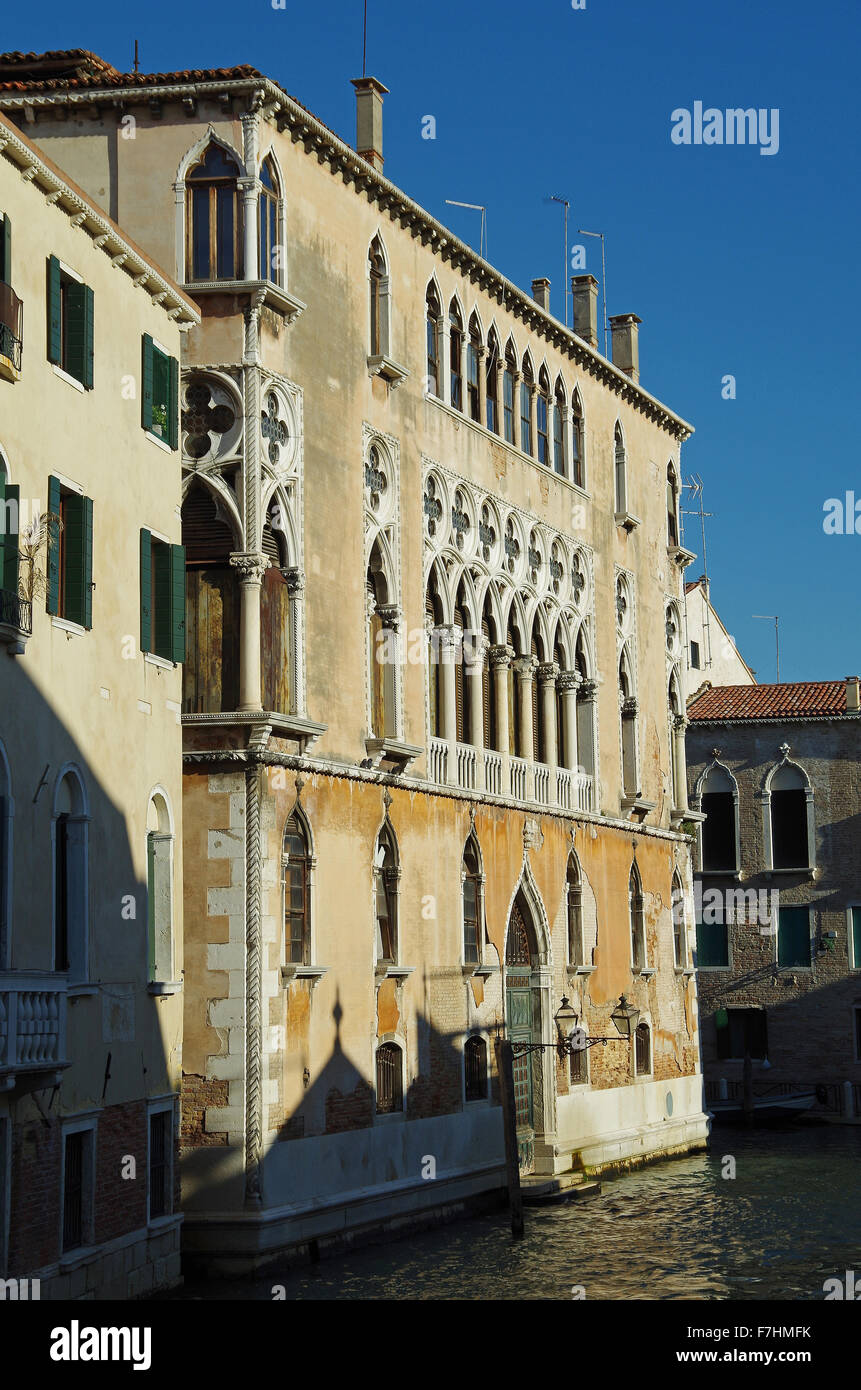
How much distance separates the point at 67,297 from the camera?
17.3 m

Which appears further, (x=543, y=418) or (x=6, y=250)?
(x=543, y=418)

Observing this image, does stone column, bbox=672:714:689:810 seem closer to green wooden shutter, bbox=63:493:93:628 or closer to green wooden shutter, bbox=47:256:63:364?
green wooden shutter, bbox=63:493:93:628

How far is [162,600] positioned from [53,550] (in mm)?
2651

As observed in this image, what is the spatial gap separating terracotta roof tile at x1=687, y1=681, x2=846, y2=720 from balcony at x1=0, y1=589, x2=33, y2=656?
94.2 ft

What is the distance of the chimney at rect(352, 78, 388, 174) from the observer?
2503cm

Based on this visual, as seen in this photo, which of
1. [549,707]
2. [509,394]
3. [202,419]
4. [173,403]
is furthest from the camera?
[549,707]

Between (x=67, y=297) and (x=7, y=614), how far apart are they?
3.43 meters

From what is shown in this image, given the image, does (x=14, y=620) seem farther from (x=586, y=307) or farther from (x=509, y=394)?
(x=586, y=307)

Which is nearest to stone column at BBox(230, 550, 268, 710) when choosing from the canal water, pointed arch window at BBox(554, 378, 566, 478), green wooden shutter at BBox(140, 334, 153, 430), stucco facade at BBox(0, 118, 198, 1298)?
stucco facade at BBox(0, 118, 198, 1298)

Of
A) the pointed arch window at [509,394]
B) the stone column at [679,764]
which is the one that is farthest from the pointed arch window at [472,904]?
the stone column at [679,764]

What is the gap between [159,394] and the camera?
1950 cm

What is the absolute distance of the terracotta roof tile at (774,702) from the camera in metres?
42.4

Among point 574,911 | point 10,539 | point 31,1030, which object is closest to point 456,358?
point 574,911
